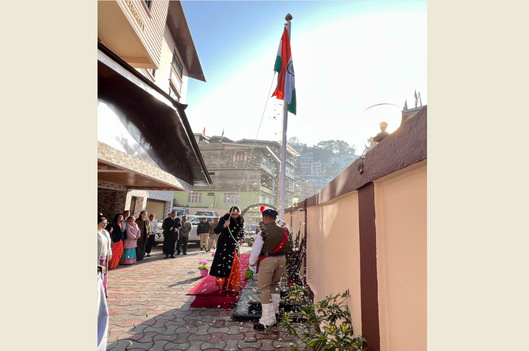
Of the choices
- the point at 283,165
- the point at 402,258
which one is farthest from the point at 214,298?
the point at 402,258

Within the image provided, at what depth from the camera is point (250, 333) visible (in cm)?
370

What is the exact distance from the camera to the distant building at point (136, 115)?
4350mm

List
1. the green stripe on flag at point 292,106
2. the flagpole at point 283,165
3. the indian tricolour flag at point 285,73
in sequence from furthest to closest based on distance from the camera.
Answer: the green stripe on flag at point 292,106
the indian tricolour flag at point 285,73
the flagpole at point 283,165

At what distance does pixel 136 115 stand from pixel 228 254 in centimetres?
350

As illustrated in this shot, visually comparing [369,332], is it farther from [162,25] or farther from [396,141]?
[162,25]

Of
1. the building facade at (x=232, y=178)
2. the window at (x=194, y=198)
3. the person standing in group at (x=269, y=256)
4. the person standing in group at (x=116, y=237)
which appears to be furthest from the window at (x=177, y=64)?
the window at (x=194, y=198)

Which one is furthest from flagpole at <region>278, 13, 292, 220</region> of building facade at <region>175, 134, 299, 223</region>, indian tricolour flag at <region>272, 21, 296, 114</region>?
building facade at <region>175, 134, 299, 223</region>

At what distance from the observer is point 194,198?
33.1 metres

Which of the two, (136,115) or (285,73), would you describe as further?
(285,73)

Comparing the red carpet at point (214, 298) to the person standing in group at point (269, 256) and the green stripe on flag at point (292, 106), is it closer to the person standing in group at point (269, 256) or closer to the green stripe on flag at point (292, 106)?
the person standing in group at point (269, 256)

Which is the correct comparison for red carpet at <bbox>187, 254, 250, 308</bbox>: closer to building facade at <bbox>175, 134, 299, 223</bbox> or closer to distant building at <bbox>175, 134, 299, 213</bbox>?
building facade at <bbox>175, 134, 299, 223</bbox>

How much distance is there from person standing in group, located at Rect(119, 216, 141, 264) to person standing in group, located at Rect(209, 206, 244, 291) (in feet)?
14.0

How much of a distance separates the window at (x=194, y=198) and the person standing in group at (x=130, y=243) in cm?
2480

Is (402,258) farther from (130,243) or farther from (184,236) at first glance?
(184,236)
